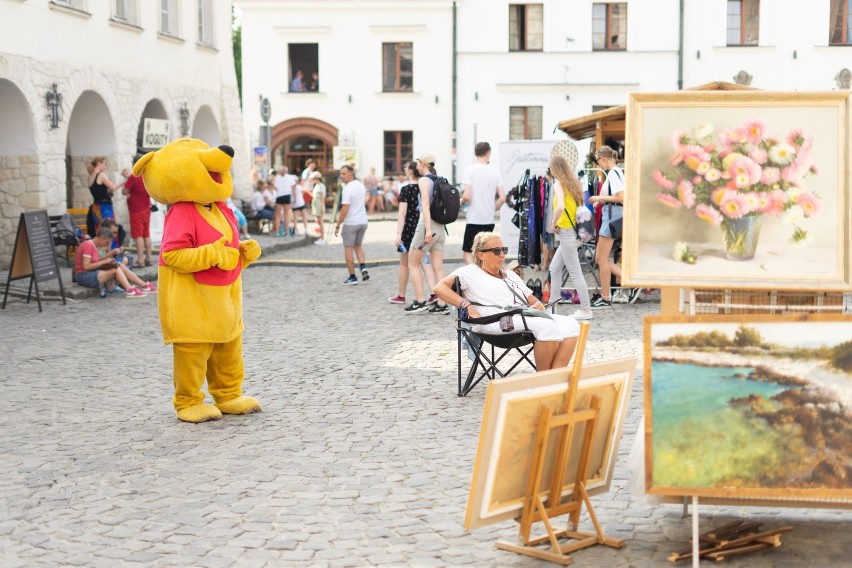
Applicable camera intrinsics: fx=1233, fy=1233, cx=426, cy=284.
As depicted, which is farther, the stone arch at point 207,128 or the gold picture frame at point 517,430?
the stone arch at point 207,128

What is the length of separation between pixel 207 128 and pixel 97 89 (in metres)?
6.64

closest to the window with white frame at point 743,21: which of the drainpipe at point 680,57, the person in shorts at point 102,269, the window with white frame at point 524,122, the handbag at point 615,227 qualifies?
the drainpipe at point 680,57

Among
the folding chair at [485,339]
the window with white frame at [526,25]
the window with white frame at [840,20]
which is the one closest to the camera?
the folding chair at [485,339]

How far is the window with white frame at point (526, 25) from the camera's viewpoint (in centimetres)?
4134

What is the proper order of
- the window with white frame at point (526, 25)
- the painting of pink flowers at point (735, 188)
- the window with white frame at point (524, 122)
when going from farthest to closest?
1. the window with white frame at point (524, 122)
2. the window with white frame at point (526, 25)
3. the painting of pink flowers at point (735, 188)

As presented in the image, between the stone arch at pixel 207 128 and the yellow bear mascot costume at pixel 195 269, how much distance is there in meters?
19.1

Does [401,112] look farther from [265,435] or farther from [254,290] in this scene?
[265,435]

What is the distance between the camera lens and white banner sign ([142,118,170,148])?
74.4 feet

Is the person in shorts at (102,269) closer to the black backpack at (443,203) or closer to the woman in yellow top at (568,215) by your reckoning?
the black backpack at (443,203)

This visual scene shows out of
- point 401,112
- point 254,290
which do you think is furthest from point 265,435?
point 401,112

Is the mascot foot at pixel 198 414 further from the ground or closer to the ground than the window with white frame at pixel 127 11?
closer to the ground

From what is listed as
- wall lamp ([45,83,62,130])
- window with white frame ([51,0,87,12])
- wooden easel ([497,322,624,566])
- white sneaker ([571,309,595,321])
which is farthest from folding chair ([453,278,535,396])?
window with white frame ([51,0,87,12])

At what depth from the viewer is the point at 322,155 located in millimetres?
42719

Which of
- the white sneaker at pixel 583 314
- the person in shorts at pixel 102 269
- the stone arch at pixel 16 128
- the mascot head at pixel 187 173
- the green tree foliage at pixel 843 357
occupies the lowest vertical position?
the white sneaker at pixel 583 314
